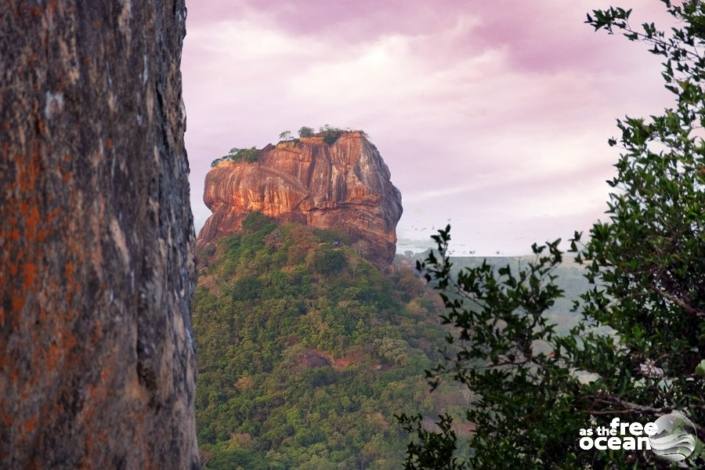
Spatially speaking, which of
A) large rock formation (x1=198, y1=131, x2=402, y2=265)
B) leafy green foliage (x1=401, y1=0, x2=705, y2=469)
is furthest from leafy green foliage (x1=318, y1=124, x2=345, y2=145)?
leafy green foliage (x1=401, y1=0, x2=705, y2=469)

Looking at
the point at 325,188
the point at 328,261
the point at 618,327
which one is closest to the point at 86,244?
the point at 618,327

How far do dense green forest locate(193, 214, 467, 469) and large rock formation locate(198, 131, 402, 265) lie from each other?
2014 mm

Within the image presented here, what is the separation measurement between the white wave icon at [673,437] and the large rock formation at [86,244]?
414 centimetres

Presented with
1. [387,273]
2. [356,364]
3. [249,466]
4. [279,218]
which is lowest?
[249,466]

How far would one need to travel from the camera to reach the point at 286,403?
5603cm

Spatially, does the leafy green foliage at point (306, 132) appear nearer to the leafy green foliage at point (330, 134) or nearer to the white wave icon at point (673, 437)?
the leafy green foliage at point (330, 134)

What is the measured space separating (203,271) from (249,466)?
34.1 meters

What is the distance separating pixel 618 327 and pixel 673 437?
1.16m

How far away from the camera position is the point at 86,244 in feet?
14.4

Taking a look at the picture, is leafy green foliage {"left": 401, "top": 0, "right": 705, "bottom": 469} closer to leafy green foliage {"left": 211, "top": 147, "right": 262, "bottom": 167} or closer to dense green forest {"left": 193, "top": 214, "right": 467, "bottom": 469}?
dense green forest {"left": 193, "top": 214, "right": 467, "bottom": 469}

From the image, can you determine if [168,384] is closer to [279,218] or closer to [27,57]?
[27,57]

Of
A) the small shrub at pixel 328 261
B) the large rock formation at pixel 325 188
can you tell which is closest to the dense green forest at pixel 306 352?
the small shrub at pixel 328 261

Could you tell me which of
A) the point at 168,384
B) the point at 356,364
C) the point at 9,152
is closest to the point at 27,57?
the point at 9,152

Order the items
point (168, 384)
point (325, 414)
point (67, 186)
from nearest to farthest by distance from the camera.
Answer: point (67, 186) → point (168, 384) → point (325, 414)
